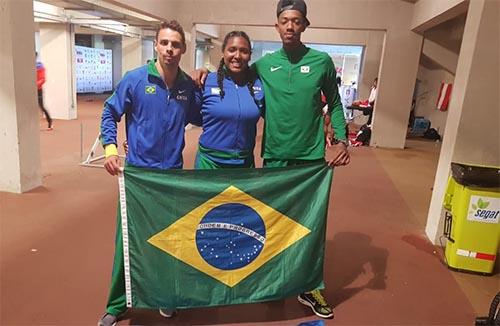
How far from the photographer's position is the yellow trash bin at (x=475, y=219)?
9.21 feet

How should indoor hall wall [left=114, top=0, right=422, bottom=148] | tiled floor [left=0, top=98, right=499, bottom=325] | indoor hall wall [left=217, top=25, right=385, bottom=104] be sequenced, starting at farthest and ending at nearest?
indoor hall wall [left=217, top=25, right=385, bottom=104]
indoor hall wall [left=114, top=0, right=422, bottom=148]
tiled floor [left=0, top=98, right=499, bottom=325]

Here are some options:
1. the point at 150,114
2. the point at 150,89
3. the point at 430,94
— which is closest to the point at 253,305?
the point at 150,114

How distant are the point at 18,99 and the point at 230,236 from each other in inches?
119

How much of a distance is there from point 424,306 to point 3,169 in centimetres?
400

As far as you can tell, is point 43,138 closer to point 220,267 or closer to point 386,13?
point 220,267

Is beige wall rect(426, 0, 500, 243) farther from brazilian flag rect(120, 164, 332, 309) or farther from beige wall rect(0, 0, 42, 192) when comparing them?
beige wall rect(0, 0, 42, 192)

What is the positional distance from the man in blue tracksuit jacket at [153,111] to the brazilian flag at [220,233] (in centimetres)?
12

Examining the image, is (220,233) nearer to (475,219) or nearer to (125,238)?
(125,238)

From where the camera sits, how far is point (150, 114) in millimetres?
1868

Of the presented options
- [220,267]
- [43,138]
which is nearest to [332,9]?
[43,138]

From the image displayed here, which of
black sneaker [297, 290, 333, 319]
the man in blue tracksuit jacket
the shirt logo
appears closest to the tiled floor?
black sneaker [297, 290, 333, 319]

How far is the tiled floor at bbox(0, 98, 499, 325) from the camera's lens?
221 cm

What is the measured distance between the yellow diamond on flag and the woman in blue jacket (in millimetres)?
222

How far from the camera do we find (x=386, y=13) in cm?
784
